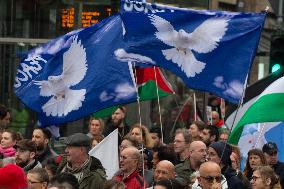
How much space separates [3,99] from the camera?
73.4ft

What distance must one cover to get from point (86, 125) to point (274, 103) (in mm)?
10057

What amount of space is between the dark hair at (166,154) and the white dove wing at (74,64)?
4.23ft

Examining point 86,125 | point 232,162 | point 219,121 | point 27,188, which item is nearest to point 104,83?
point 232,162

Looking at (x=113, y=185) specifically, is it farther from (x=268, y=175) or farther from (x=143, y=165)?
(x=268, y=175)

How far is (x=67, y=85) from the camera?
13336 millimetres

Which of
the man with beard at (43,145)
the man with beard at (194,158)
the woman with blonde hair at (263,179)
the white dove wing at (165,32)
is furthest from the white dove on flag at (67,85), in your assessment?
the woman with blonde hair at (263,179)

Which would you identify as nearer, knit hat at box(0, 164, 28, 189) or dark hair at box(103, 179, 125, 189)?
knit hat at box(0, 164, 28, 189)

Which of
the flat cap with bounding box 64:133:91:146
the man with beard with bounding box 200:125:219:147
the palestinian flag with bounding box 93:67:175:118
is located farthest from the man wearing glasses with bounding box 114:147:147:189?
the palestinian flag with bounding box 93:67:175:118

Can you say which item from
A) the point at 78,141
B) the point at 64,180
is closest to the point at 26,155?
the point at 78,141

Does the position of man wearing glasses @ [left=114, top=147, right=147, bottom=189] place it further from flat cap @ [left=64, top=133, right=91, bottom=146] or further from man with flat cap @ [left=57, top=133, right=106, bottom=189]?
flat cap @ [left=64, top=133, right=91, bottom=146]

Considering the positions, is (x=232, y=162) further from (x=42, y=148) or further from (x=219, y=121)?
(x=219, y=121)

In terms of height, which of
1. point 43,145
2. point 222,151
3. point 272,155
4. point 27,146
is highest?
point 222,151

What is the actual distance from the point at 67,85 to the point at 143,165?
7.33ft

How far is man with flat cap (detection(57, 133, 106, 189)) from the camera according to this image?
11383 millimetres
